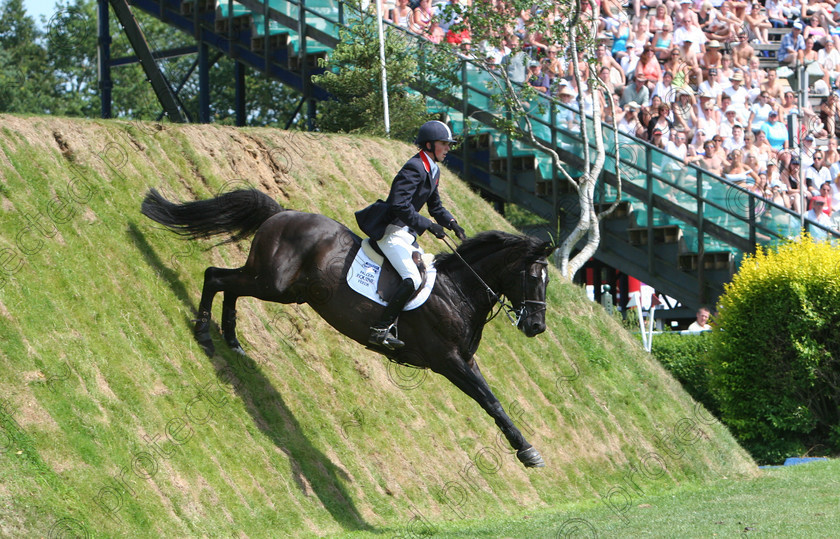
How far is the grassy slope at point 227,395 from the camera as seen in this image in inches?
361

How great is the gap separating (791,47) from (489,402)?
20.2 metres

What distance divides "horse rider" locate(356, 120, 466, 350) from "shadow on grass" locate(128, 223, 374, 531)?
138 centimetres

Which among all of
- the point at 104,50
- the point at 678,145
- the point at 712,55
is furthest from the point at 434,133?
the point at 104,50

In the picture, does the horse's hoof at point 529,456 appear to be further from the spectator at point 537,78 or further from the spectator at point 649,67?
the spectator at point 649,67

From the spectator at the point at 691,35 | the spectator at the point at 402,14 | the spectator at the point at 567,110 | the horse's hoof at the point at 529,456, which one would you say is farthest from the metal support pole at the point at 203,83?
the horse's hoof at the point at 529,456

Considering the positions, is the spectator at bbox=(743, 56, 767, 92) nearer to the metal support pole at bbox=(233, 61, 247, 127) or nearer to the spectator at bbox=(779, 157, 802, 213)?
the spectator at bbox=(779, 157, 802, 213)

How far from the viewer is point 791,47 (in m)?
27.5

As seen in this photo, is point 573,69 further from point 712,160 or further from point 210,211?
point 210,211

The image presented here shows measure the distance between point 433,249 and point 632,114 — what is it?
774 cm

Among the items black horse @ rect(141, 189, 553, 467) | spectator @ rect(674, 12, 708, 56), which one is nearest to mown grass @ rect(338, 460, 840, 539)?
black horse @ rect(141, 189, 553, 467)

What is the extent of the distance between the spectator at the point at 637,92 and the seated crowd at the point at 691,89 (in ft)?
0.07

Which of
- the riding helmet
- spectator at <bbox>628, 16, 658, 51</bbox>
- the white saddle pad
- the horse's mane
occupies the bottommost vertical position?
the white saddle pad

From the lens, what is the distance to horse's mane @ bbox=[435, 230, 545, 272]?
420 inches

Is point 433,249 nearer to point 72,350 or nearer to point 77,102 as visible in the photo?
point 72,350
